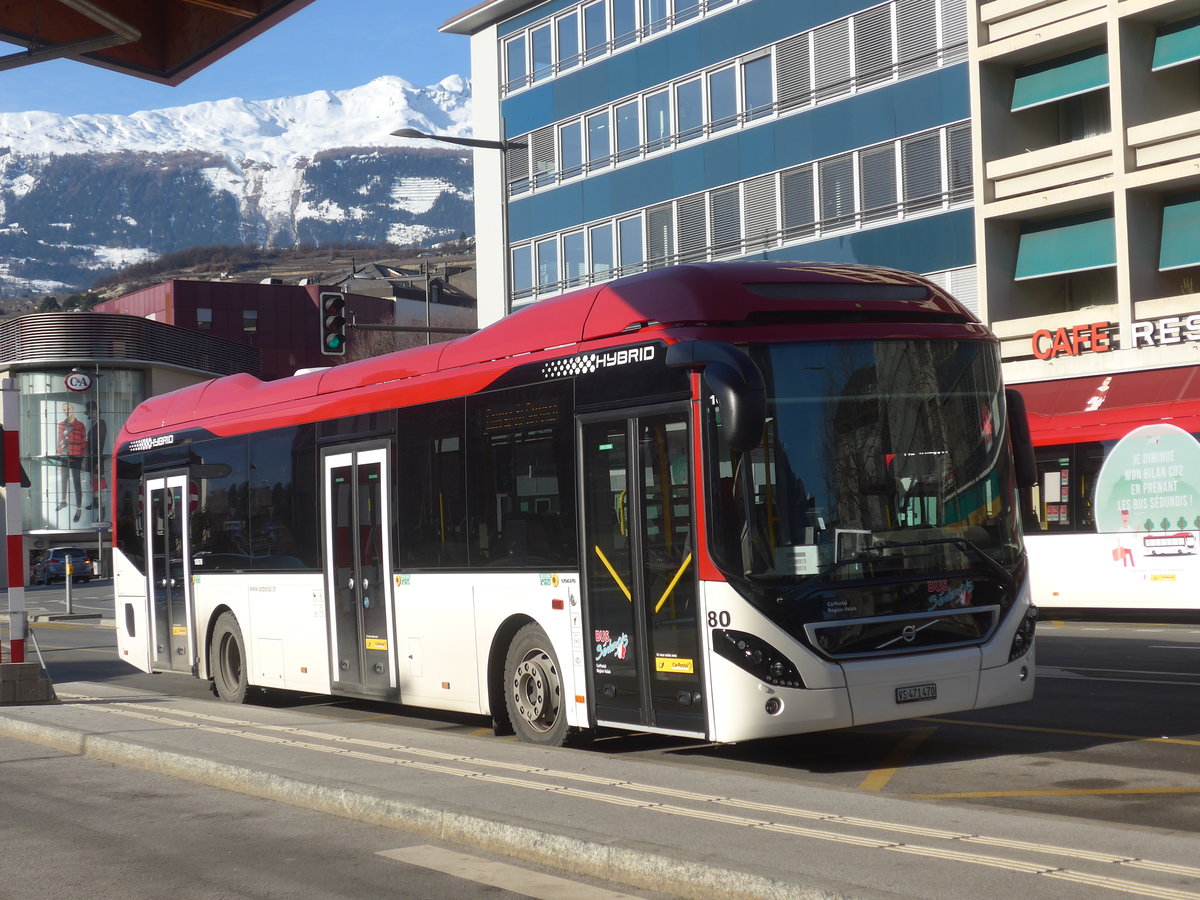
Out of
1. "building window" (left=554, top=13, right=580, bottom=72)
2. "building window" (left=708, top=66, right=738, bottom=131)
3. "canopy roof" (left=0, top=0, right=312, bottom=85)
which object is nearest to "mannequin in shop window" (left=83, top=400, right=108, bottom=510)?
"building window" (left=554, top=13, right=580, bottom=72)

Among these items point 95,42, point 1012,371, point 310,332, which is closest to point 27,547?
point 310,332

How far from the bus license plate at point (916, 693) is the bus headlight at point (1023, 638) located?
760 mm

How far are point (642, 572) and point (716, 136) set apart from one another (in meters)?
28.3

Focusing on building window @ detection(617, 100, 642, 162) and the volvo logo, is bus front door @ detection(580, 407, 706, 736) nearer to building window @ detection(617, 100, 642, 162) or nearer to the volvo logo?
the volvo logo

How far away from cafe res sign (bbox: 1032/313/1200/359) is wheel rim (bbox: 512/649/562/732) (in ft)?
62.8

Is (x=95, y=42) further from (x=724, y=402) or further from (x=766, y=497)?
(x=766, y=497)

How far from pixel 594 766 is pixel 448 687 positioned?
3.14 meters

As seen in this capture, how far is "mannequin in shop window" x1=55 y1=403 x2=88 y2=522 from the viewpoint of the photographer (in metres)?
75.3

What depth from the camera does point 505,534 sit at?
11289 millimetres

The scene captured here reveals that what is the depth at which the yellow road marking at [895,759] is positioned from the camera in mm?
9195

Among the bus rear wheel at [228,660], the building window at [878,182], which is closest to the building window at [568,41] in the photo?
the building window at [878,182]

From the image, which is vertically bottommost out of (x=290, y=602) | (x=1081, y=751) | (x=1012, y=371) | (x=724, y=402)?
(x=1081, y=751)

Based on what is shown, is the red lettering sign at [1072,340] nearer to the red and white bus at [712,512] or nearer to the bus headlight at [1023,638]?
the red and white bus at [712,512]

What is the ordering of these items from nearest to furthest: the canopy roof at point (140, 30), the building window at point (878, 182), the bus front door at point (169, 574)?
the canopy roof at point (140, 30) < the bus front door at point (169, 574) < the building window at point (878, 182)
